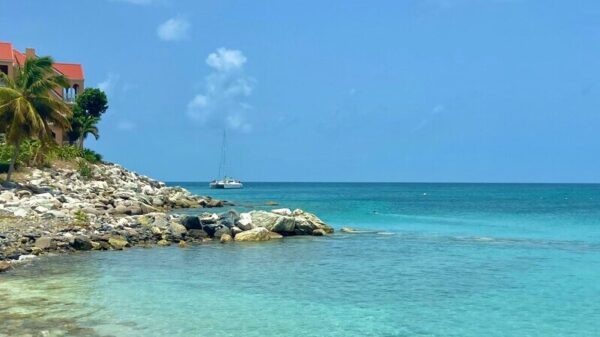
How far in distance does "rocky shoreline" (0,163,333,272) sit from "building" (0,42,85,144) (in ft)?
60.7

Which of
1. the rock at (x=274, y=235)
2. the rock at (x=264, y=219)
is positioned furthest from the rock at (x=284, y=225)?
the rock at (x=274, y=235)

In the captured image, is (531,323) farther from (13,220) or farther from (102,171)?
(102,171)

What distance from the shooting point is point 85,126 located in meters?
65.9

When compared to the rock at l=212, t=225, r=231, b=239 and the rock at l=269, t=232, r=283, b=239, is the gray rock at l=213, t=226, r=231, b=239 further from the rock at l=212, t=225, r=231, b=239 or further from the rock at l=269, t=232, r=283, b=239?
the rock at l=269, t=232, r=283, b=239

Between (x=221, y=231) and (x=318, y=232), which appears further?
(x=318, y=232)

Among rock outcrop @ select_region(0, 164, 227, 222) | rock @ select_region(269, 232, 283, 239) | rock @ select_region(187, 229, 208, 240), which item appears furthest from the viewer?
rock outcrop @ select_region(0, 164, 227, 222)

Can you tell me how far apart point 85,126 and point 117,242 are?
43011mm

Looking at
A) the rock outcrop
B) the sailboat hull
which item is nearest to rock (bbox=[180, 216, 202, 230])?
the rock outcrop

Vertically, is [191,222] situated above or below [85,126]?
below

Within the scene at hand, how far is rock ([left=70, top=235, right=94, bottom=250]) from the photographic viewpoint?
2470 cm

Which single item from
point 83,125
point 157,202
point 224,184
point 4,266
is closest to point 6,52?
point 83,125

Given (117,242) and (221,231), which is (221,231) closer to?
(221,231)

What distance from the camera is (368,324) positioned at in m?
13.9

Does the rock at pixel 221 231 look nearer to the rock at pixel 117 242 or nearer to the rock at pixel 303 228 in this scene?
the rock at pixel 303 228
